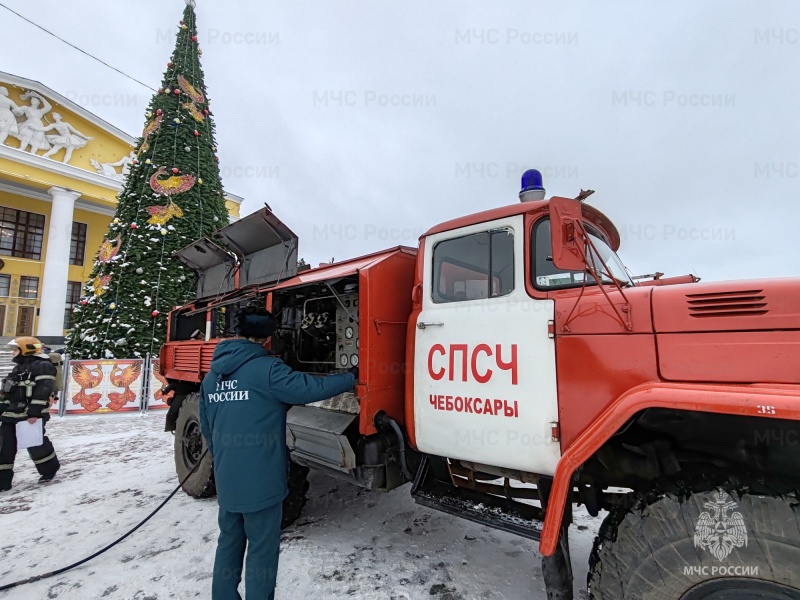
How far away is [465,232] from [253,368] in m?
1.63

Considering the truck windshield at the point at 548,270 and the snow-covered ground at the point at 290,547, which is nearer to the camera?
the truck windshield at the point at 548,270

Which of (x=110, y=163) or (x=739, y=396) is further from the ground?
(x=110, y=163)

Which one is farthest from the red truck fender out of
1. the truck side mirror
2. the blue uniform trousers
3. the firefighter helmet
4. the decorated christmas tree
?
the decorated christmas tree

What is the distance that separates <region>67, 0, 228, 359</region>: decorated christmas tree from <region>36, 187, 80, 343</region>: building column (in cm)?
947

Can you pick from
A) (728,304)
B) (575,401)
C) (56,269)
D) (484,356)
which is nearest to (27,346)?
(484,356)

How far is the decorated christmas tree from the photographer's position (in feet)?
29.6

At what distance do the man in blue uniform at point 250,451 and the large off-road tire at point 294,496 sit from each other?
50.4 inches

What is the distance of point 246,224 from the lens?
378cm

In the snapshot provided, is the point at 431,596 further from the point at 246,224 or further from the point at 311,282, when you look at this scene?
the point at 246,224

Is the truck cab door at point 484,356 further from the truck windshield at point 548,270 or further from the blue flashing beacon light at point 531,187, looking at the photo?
the blue flashing beacon light at point 531,187

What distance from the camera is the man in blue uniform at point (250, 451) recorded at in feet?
7.07

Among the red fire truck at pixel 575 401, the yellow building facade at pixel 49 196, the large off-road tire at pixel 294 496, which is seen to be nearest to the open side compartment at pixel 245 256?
the red fire truck at pixel 575 401

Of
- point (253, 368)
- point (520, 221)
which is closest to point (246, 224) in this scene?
point (253, 368)

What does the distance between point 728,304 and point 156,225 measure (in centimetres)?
1083
